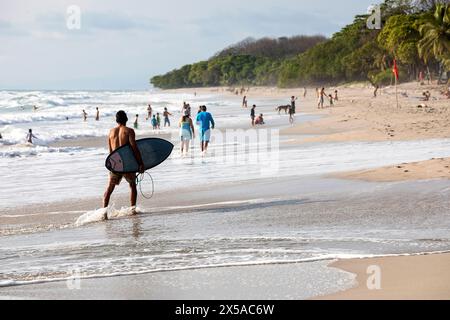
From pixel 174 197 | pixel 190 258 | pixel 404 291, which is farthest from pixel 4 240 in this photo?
pixel 404 291

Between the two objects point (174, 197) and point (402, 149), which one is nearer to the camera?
point (174, 197)

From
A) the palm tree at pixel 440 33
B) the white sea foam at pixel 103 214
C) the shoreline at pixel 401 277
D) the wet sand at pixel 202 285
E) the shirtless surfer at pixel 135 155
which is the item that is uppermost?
the palm tree at pixel 440 33

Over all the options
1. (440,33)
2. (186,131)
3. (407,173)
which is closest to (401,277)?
(407,173)

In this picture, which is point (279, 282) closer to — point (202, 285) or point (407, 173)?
point (202, 285)

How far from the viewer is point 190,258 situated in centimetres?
613

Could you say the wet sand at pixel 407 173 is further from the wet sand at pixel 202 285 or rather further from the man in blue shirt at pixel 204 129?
the man in blue shirt at pixel 204 129

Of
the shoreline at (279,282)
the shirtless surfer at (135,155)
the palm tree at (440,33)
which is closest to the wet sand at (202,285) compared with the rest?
the shoreline at (279,282)

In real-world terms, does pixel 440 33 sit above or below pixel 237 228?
above

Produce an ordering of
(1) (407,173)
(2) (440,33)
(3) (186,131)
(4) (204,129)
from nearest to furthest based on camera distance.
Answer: (1) (407,173), (4) (204,129), (3) (186,131), (2) (440,33)

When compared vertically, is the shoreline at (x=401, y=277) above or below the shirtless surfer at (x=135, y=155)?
below

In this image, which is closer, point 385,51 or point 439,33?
point 439,33

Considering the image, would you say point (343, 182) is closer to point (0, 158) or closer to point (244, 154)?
point (244, 154)

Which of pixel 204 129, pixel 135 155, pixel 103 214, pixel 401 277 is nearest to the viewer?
pixel 401 277
